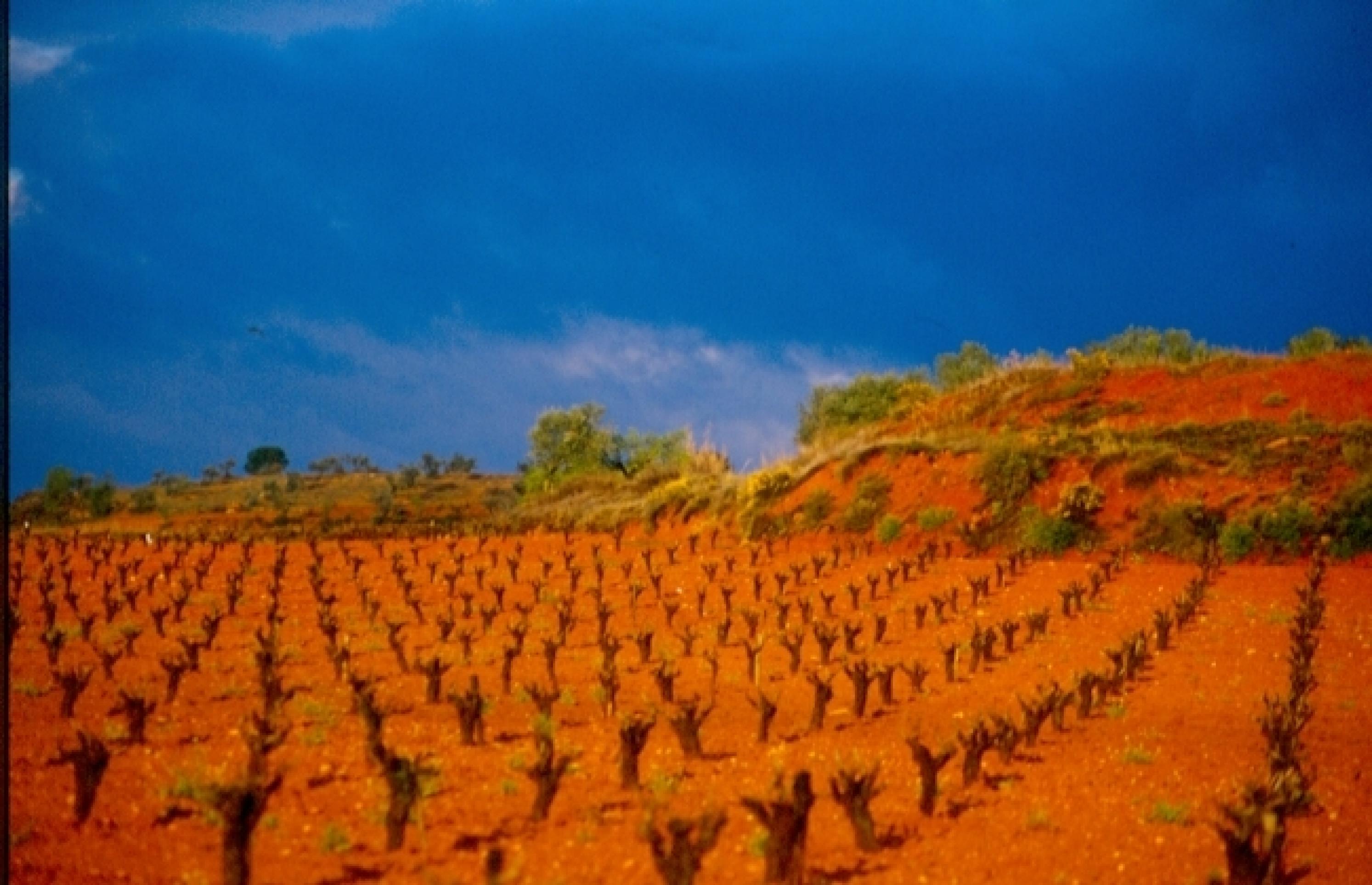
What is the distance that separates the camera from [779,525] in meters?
32.6

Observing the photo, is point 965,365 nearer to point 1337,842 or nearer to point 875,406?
point 875,406

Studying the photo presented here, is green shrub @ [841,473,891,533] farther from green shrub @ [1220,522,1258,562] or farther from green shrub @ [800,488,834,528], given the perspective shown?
green shrub @ [1220,522,1258,562]

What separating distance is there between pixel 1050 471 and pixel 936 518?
12.4ft

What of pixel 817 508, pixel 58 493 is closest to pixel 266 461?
pixel 58 493

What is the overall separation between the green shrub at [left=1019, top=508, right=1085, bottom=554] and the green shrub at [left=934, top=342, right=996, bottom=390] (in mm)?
31476

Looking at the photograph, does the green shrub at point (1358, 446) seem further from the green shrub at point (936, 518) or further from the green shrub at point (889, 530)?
the green shrub at point (889, 530)

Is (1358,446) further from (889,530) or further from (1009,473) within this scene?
(889,530)

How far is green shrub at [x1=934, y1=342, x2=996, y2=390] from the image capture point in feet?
194

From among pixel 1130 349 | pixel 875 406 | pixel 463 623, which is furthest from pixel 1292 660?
pixel 1130 349

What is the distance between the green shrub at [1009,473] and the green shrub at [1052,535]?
1565 mm

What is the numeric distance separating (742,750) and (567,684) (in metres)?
3.87

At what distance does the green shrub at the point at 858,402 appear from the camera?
172 ft

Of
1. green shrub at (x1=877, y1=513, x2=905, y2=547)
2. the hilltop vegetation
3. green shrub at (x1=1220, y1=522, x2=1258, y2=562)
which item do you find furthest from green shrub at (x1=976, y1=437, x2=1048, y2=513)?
green shrub at (x1=1220, y1=522, x2=1258, y2=562)

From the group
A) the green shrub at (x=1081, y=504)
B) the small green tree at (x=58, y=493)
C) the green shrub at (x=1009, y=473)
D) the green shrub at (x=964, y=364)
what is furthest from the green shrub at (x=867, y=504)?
the small green tree at (x=58, y=493)
